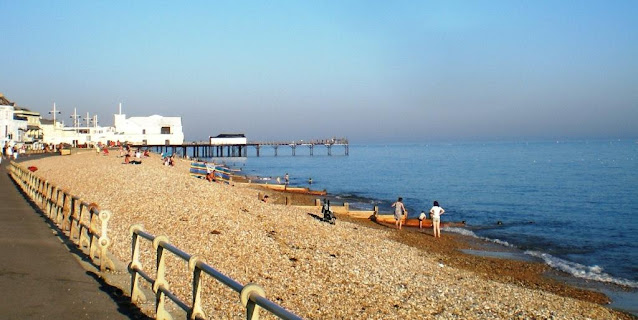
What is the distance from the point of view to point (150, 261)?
10945mm

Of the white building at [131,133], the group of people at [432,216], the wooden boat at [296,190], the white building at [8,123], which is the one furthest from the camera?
the white building at [131,133]

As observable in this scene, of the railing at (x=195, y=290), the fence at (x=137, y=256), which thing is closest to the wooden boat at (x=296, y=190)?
the fence at (x=137, y=256)

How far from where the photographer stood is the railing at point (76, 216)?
8.77m

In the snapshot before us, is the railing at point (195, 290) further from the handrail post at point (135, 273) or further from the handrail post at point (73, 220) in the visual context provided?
the handrail post at point (73, 220)

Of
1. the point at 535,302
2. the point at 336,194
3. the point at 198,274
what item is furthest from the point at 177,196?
the point at 336,194

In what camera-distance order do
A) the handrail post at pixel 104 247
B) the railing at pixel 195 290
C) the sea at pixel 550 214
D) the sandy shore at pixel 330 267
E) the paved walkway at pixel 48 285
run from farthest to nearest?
1. the sea at pixel 550 214
2. the sandy shore at pixel 330 267
3. the handrail post at pixel 104 247
4. the paved walkway at pixel 48 285
5. the railing at pixel 195 290

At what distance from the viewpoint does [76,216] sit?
11.3m

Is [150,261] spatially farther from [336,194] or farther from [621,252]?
[336,194]

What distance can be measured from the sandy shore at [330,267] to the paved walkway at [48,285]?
56.8 inches

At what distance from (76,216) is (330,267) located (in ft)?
17.8

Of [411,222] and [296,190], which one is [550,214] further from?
[296,190]

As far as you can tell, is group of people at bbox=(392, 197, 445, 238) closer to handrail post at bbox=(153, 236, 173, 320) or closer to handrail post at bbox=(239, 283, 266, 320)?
handrail post at bbox=(153, 236, 173, 320)

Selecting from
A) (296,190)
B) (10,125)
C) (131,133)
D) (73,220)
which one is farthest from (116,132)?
(73,220)

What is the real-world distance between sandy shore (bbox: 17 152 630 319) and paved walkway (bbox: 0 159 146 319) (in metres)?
1.44
